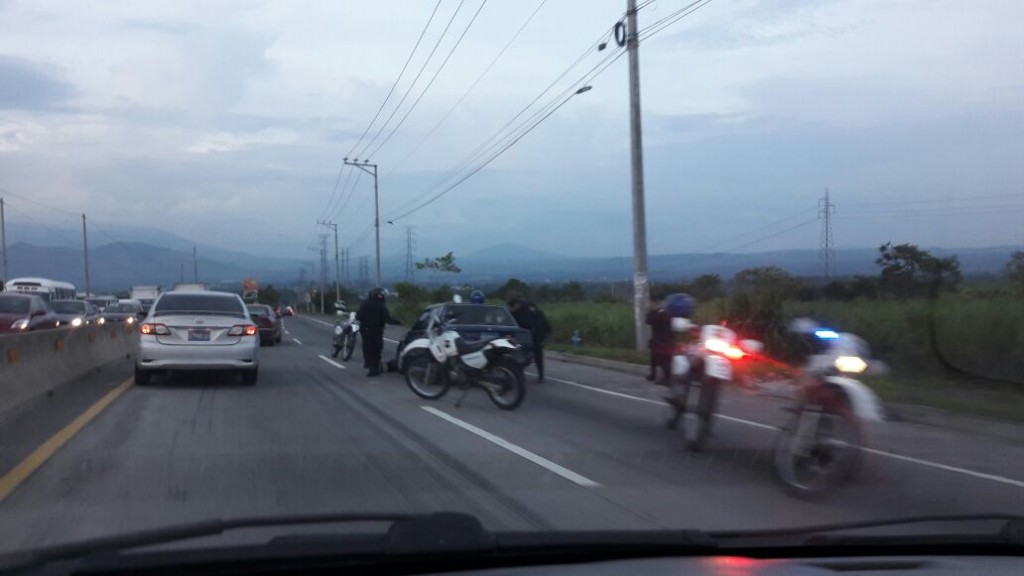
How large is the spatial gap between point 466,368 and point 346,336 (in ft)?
36.6

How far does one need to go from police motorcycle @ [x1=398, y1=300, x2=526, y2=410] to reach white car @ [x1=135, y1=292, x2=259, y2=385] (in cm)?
325

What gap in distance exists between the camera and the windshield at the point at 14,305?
2827 cm

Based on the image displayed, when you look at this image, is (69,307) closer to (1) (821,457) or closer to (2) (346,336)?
(2) (346,336)

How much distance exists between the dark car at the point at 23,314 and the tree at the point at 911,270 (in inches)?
877

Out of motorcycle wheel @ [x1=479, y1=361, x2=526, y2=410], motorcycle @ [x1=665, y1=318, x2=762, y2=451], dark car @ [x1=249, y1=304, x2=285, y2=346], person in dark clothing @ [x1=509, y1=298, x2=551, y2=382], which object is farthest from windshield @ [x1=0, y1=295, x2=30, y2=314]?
motorcycle @ [x1=665, y1=318, x2=762, y2=451]

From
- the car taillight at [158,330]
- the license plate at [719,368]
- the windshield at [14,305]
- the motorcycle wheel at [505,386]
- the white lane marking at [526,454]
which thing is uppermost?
the windshield at [14,305]

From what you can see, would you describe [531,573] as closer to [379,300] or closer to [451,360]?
[451,360]

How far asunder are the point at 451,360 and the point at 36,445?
601 cm

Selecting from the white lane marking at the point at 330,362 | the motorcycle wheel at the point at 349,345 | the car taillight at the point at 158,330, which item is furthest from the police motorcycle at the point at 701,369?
the motorcycle wheel at the point at 349,345

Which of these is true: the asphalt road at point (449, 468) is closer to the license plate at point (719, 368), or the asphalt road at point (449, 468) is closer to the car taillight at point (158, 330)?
the license plate at point (719, 368)

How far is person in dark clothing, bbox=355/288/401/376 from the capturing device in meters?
20.1

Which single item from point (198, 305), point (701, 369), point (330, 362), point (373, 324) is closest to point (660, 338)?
point (373, 324)

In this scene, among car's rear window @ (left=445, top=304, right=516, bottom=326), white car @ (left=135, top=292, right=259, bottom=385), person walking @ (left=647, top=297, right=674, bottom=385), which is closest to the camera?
white car @ (left=135, top=292, right=259, bottom=385)

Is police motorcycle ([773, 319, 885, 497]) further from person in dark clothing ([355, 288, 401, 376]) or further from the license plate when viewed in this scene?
person in dark clothing ([355, 288, 401, 376])
